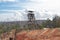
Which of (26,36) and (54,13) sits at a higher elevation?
(54,13)

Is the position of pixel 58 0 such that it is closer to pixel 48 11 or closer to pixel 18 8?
pixel 48 11

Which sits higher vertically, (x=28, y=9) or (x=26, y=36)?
(x=28, y=9)

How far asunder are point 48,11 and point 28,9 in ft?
1.47

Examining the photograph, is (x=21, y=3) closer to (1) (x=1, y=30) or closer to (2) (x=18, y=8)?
(2) (x=18, y=8)

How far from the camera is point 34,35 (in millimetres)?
6234

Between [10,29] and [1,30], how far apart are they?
23cm

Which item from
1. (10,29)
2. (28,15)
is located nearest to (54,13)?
(28,15)

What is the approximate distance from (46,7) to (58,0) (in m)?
0.31

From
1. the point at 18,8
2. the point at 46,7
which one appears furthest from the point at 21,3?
the point at 46,7

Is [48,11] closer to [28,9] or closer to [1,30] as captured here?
[28,9]

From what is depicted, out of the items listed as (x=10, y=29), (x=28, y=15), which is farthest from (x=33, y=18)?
(x=10, y=29)

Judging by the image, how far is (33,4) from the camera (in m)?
6.39

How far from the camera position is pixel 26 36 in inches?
247

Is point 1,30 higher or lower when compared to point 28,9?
lower
